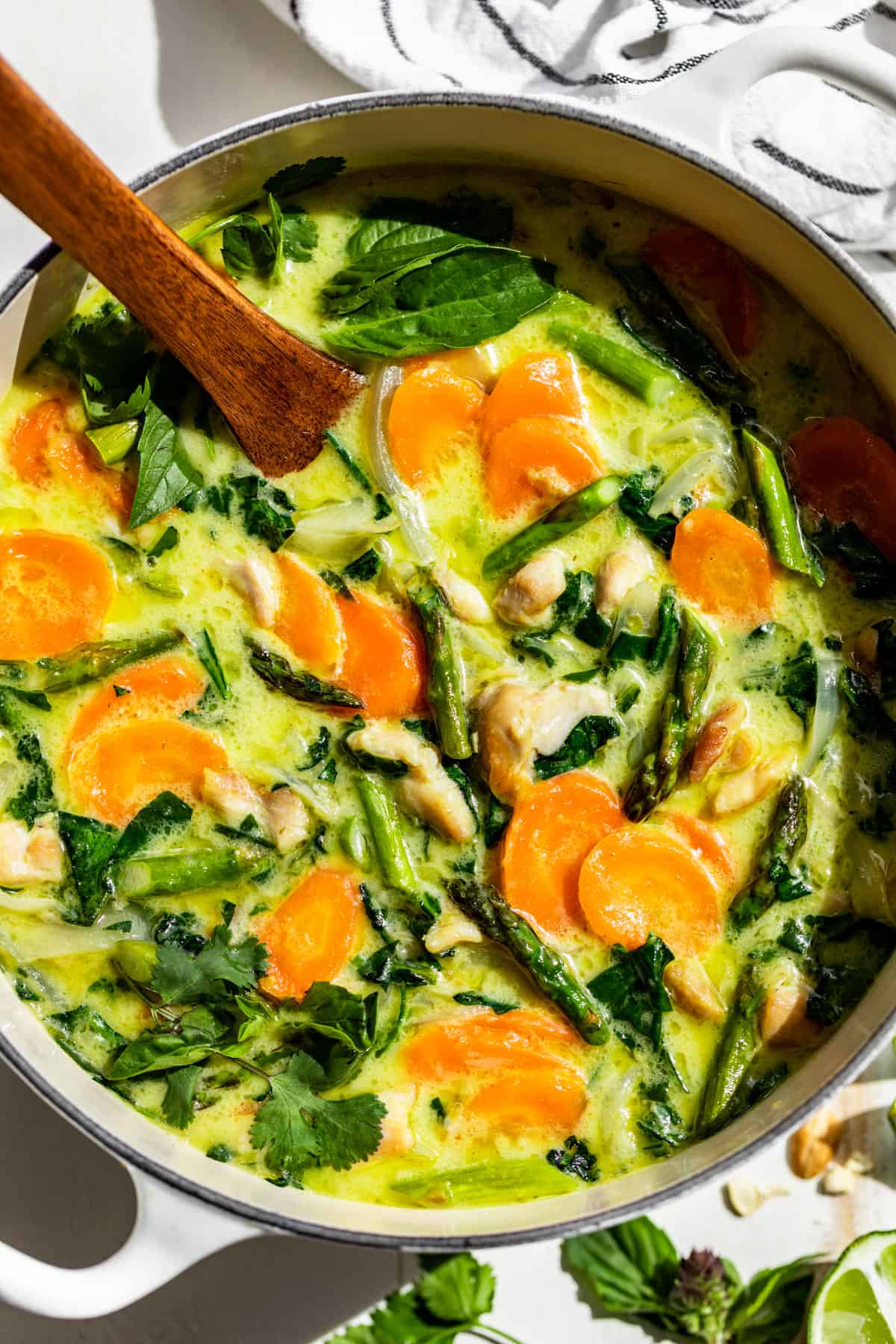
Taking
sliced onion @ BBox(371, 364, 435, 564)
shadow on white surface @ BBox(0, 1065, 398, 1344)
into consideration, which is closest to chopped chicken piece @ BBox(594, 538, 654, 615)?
sliced onion @ BBox(371, 364, 435, 564)

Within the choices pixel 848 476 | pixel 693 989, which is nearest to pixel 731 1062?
pixel 693 989

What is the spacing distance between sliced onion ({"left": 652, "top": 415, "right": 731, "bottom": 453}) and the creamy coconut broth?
0.01 m

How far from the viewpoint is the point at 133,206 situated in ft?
7.77

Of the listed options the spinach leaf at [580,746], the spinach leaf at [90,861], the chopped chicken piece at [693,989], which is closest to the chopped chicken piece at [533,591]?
the spinach leaf at [580,746]

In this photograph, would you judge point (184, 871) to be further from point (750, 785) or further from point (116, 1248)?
point (750, 785)

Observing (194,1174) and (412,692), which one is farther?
(412,692)

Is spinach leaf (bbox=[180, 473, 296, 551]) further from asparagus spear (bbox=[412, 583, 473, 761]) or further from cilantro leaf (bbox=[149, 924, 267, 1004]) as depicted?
cilantro leaf (bbox=[149, 924, 267, 1004])

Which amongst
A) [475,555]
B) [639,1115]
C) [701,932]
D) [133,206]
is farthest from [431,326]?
[639,1115]

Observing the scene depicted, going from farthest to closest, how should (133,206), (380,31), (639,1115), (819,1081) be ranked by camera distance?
(380,31), (639,1115), (819,1081), (133,206)

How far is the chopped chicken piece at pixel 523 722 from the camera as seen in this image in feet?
8.90

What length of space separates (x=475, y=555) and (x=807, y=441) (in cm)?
81

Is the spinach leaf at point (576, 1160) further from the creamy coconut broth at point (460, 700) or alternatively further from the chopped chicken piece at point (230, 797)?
the chopped chicken piece at point (230, 797)

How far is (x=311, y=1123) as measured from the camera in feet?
8.80

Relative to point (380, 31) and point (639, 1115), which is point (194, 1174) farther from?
point (380, 31)
